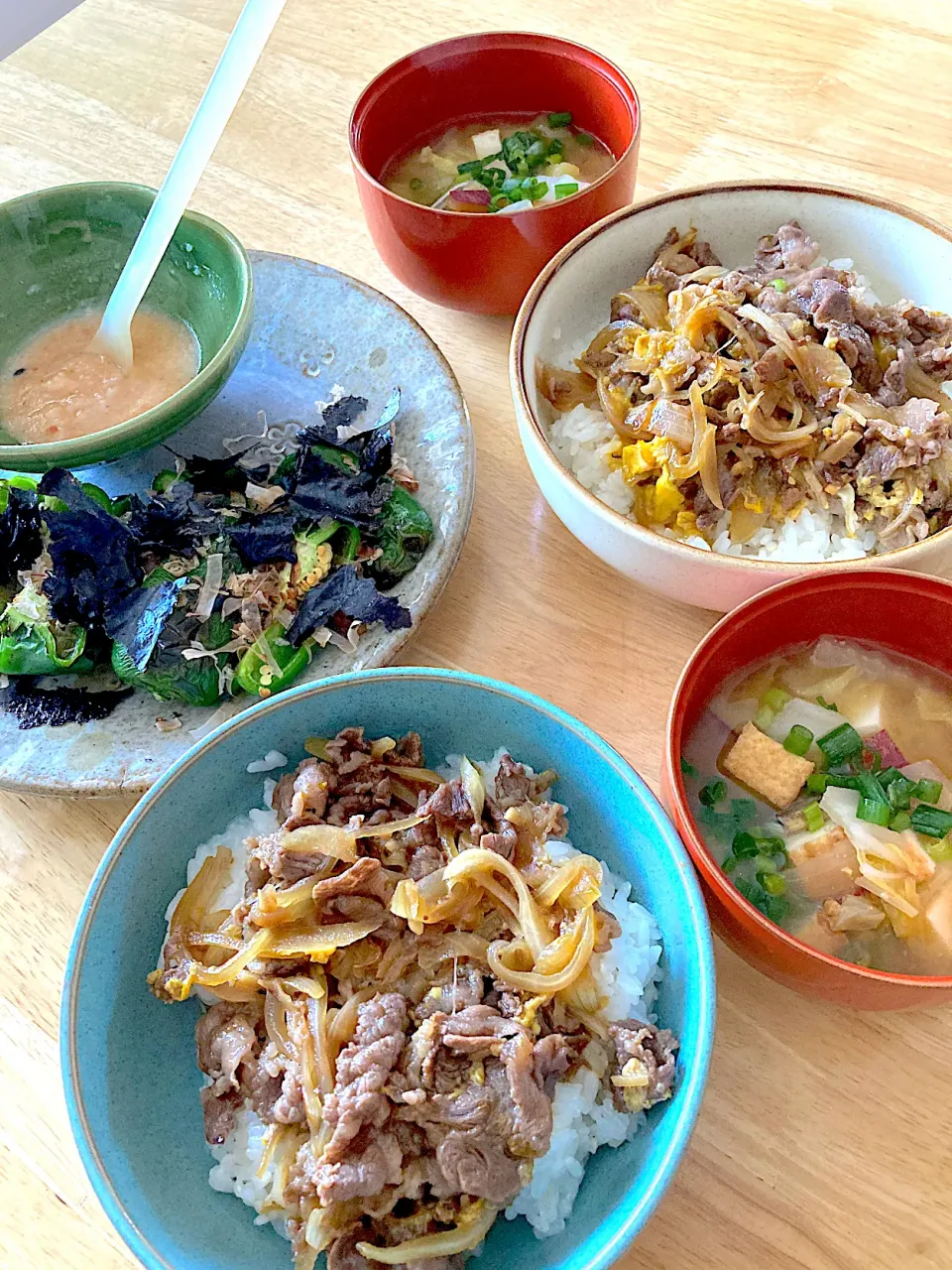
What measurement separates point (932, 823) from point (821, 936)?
8.4 inches

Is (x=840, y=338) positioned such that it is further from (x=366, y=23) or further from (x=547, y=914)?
(x=366, y=23)

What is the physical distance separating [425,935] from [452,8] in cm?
252

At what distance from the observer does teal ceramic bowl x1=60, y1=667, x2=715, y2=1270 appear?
1052mm

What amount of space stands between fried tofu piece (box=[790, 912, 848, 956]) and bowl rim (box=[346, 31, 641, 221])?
50.3 inches

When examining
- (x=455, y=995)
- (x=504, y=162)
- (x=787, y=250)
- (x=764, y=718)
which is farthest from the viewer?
(x=504, y=162)

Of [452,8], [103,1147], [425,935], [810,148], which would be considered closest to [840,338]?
[810,148]

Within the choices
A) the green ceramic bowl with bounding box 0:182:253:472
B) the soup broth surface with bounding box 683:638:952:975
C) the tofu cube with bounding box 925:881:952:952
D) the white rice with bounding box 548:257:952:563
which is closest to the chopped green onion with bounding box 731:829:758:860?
the soup broth surface with bounding box 683:638:952:975

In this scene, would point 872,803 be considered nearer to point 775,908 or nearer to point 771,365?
point 775,908

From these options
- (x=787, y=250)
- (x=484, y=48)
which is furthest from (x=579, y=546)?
(x=484, y=48)

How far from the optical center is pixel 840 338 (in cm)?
160

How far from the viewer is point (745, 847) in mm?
1281

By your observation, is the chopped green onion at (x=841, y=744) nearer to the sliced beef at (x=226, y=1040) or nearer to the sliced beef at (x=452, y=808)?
the sliced beef at (x=452, y=808)

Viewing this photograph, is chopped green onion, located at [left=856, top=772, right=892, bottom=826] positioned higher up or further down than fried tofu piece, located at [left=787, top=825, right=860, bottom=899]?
higher up

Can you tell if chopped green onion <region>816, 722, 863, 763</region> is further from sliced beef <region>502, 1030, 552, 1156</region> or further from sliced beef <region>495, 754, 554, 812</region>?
sliced beef <region>502, 1030, 552, 1156</region>
